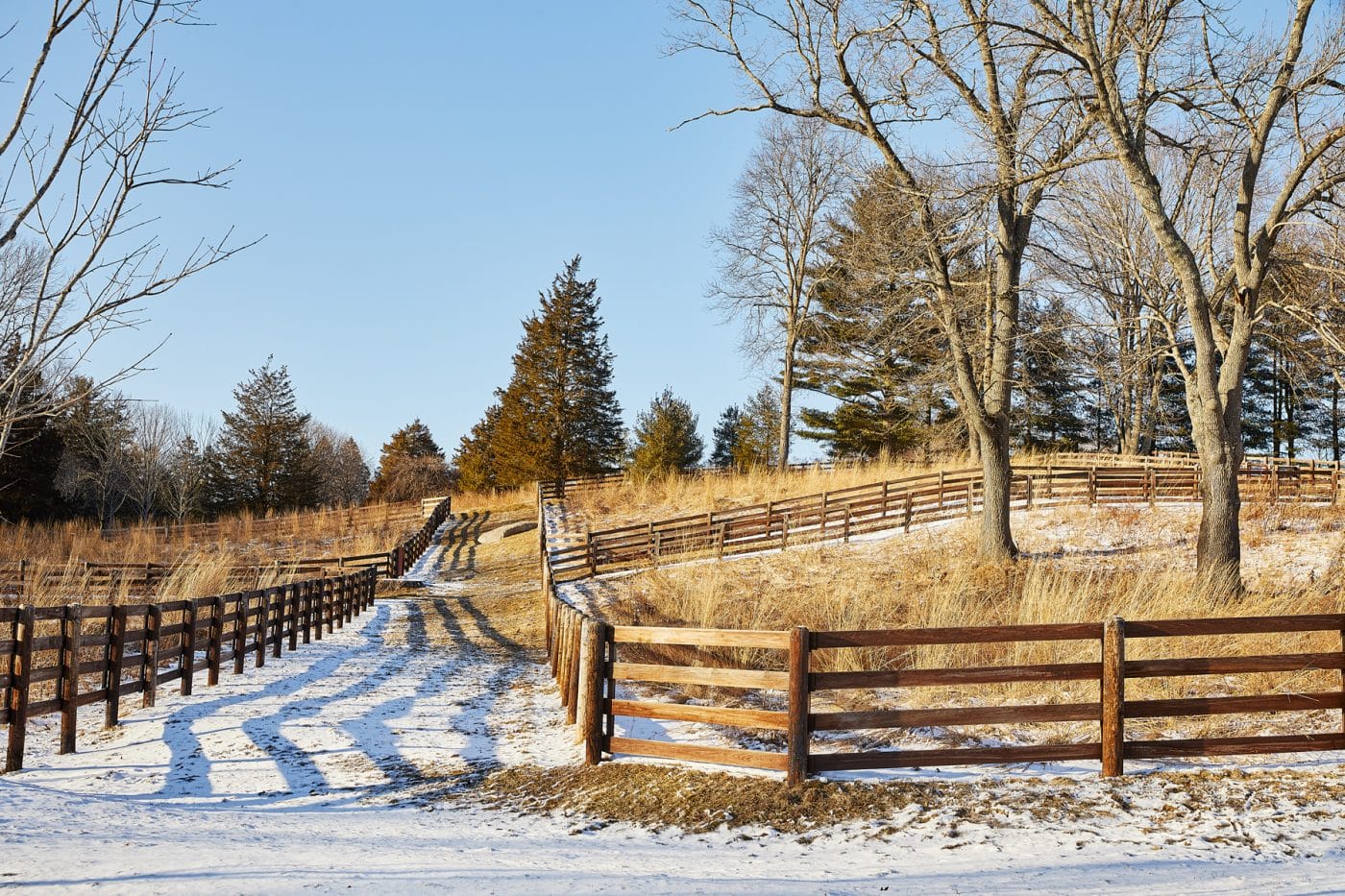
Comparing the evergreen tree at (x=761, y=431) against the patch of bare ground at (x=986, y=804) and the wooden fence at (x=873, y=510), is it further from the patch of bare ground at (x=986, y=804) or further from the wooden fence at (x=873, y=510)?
the patch of bare ground at (x=986, y=804)

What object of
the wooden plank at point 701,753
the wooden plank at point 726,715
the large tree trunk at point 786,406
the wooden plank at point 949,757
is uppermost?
the large tree trunk at point 786,406

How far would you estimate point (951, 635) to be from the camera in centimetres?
650

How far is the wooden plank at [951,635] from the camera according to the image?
21.0 feet

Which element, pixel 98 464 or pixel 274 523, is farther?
pixel 98 464

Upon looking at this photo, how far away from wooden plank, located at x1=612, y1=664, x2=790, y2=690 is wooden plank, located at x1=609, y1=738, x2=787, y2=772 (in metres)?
0.49

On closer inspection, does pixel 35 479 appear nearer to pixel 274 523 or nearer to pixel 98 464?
pixel 98 464

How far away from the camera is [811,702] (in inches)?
364

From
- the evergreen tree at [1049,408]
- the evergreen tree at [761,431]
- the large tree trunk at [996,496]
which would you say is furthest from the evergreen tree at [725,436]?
the large tree trunk at [996,496]

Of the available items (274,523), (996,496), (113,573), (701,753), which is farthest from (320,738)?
(274,523)

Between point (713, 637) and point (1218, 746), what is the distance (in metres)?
3.89

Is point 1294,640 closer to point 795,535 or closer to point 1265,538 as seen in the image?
point 1265,538

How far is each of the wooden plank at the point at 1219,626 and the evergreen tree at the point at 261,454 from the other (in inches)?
2210

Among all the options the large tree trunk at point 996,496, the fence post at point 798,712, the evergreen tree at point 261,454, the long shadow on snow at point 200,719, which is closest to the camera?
the fence post at point 798,712

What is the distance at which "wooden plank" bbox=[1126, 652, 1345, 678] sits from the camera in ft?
21.6
